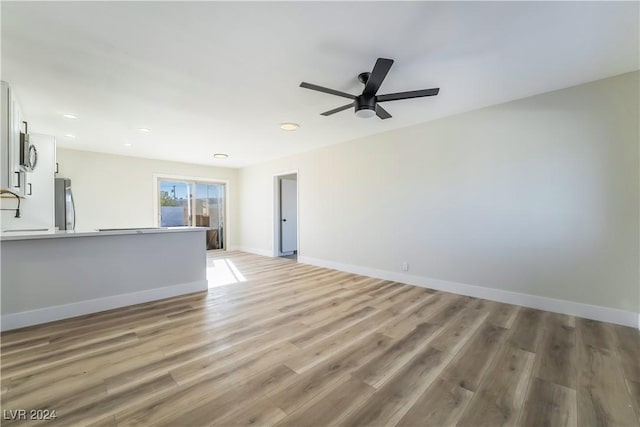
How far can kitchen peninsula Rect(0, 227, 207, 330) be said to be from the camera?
8.47ft

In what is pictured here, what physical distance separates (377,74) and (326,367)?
2.28 meters

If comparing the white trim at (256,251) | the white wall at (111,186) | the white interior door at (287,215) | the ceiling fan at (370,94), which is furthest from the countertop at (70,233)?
the white interior door at (287,215)

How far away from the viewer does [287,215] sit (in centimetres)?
705

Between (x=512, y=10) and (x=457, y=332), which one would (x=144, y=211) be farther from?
(x=512, y=10)

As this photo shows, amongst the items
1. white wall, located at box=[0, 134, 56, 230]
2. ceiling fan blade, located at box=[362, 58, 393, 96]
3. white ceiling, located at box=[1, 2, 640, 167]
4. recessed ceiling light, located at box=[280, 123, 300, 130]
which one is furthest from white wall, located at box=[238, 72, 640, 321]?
white wall, located at box=[0, 134, 56, 230]

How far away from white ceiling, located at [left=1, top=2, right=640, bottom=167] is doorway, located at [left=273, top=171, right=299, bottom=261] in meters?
3.25

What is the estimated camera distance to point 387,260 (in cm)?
434

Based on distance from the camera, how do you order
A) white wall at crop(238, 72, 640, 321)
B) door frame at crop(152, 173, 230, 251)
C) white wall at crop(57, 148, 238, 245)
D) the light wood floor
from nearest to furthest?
1. the light wood floor
2. white wall at crop(238, 72, 640, 321)
3. white wall at crop(57, 148, 238, 245)
4. door frame at crop(152, 173, 230, 251)

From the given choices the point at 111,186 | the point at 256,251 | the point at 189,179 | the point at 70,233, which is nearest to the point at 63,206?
the point at 111,186

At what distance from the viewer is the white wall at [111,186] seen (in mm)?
5312

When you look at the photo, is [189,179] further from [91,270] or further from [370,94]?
[370,94]

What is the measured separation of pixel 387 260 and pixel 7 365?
418 cm

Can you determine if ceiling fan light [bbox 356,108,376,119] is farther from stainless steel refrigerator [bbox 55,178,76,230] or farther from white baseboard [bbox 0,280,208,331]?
stainless steel refrigerator [bbox 55,178,76,230]

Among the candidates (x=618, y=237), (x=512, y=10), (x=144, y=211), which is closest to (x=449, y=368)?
(x=618, y=237)
